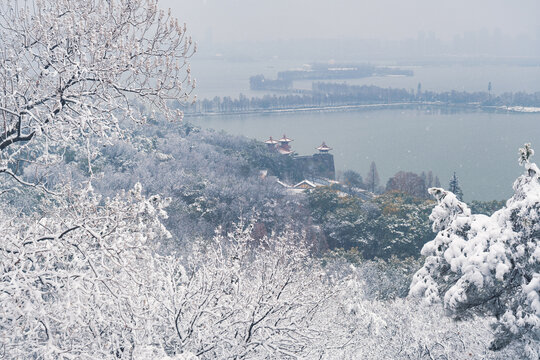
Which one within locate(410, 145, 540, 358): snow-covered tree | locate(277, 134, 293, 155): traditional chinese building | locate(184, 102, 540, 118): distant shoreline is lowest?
locate(277, 134, 293, 155): traditional chinese building

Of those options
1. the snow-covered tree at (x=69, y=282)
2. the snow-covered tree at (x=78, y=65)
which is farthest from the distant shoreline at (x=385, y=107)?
the snow-covered tree at (x=69, y=282)

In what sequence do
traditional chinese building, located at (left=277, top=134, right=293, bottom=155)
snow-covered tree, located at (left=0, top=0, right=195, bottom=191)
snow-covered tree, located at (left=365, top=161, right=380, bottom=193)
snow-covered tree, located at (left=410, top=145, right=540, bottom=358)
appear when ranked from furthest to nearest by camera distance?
1. traditional chinese building, located at (left=277, top=134, right=293, bottom=155)
2. snow-covered tree, located at (left=365, top=161, right=380, bottom=193)
3. snow-covered tree, located at (left=410, top=145, right=540, bottom=358)
4. snow-covered tree, located at (left=0, top=0, right=195, bottom=191)

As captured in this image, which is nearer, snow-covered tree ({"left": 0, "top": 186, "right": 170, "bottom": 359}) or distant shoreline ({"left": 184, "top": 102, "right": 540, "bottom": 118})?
snow-covered tree ({"left": 0, "top": 186, "right": 170, "bottom": 359})

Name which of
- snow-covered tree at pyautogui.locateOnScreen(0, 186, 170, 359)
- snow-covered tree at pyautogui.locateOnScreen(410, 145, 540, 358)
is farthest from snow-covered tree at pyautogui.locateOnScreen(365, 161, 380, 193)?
snow-covered tree at pyautogui.locateOnScreen(0, 186, 170, 359)

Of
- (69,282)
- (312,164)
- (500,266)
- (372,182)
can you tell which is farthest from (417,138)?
(69,282)

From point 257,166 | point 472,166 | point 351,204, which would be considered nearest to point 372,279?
point 351,204

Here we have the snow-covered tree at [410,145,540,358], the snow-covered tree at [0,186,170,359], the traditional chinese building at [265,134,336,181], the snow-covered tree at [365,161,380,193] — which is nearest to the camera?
the snow-covered tree at [0,186,170,359]

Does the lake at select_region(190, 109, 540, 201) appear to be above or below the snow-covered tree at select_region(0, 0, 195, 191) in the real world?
below

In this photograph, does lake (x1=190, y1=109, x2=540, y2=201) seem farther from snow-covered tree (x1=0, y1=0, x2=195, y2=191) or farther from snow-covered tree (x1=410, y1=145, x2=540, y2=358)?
snow-covered tree (x1=0, y1=0, x2=195, y2=191)
